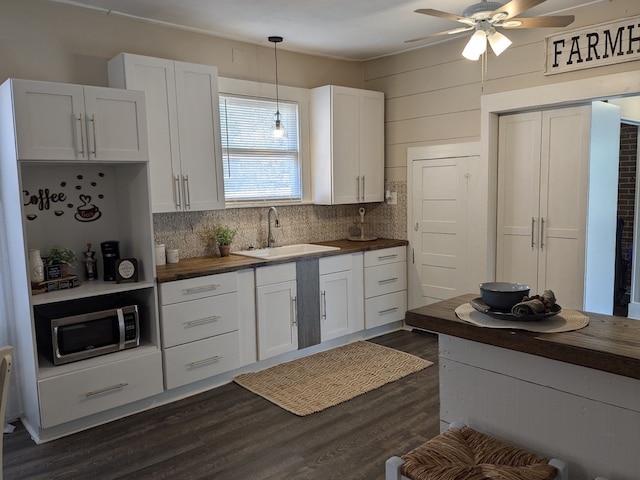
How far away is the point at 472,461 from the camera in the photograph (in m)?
1.63

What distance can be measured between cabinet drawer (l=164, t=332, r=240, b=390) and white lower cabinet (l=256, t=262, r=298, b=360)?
0.85 feet

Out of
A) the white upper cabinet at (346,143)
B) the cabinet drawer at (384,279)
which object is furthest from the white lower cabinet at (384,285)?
the white upper cabinet at (346,143)

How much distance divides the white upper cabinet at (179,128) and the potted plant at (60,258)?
2.11 ft

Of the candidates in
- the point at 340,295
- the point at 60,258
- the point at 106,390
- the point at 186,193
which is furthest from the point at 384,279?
the point at 60,258

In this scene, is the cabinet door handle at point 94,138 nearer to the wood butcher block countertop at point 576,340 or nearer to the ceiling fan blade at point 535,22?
the wood butcher block countertop at point 576,340

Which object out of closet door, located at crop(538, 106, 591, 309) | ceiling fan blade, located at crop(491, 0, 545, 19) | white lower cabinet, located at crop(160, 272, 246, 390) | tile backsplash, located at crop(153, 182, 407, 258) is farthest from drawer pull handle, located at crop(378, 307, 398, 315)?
ceiling fan blade, located at crop(491, 0, 545, 19)

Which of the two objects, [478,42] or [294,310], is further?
[294,310]

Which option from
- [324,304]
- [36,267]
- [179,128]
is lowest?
[324,304]

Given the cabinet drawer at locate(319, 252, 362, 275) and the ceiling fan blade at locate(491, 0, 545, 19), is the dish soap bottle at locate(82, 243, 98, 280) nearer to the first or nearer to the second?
the cabinet drawer at locate(319, 252, 362, 275)

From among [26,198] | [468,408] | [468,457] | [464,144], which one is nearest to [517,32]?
[464,144]

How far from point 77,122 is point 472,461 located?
9.02 ft

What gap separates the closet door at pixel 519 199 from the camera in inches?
159

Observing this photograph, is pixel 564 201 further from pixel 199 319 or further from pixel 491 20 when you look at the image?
pixel 199 319

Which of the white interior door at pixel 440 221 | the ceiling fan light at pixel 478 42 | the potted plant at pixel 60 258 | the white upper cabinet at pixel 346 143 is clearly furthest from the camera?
the white upper cabinet at pixel 346 143
